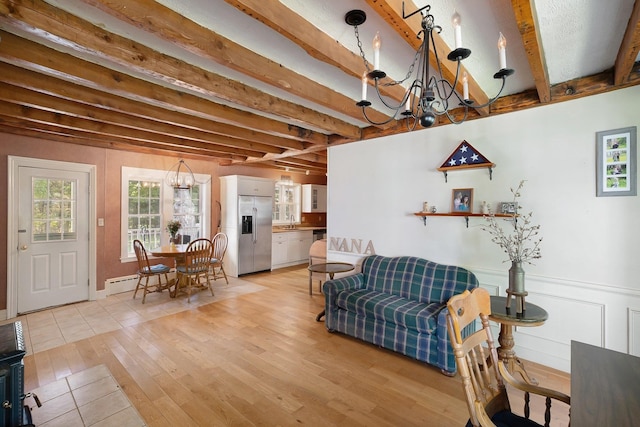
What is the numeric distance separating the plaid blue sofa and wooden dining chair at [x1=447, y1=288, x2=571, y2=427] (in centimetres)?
107

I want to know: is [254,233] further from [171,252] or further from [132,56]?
[132,56]

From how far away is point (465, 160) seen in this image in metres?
3.06

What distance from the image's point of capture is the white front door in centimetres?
407

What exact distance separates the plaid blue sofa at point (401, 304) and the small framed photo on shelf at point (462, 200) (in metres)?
0.63

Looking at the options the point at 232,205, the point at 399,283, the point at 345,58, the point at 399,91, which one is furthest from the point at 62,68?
the point at 232,205

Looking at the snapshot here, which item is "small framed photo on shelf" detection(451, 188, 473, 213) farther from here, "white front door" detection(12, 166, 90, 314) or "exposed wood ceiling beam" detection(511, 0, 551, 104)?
"white front door" detection(12, 166, 90, 314)

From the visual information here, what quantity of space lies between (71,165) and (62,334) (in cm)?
253

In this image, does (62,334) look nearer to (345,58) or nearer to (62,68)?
(62,68)

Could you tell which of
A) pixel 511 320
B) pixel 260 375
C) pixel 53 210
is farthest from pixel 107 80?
pixel 511 320

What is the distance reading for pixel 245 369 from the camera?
2.64 metres

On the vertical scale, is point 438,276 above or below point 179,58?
below

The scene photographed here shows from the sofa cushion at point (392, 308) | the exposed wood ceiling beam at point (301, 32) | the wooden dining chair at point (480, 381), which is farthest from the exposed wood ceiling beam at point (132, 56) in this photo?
the wooden dining chair at point (480, 381)

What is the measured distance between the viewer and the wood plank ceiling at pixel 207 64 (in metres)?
1.60

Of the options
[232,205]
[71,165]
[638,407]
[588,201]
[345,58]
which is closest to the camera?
[638,407]
